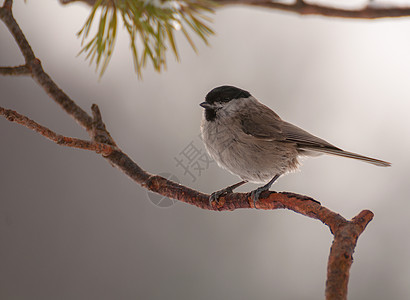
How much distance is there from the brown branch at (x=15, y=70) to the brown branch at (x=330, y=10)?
581 millimetres

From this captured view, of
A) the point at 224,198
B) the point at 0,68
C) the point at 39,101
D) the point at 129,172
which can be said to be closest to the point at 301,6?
the point at 224,198

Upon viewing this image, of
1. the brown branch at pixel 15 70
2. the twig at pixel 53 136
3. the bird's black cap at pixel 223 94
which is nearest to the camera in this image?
the twig at pixel 53 136

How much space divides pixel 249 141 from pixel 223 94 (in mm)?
165

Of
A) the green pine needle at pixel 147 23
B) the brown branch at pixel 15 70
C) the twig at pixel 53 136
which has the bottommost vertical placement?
the twig at pixel 53 136

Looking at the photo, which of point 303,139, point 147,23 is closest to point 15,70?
point 147,23

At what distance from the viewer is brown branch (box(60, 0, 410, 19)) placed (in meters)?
0.91

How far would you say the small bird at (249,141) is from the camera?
4.13 feet

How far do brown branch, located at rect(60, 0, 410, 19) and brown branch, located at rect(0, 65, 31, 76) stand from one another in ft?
1.91

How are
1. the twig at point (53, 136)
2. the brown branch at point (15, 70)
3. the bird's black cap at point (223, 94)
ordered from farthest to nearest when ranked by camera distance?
the bird's black cap at point (223, 94), the brown branch at point (15, 70), the twig at point (53, 136)

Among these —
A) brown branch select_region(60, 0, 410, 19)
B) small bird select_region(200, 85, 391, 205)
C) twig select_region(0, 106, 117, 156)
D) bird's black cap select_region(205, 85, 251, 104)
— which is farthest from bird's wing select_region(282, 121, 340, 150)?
twig select_region(0, 106, 117, 156)

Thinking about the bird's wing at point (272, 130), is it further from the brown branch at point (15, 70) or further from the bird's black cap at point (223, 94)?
the brown branch at point (15, 70)

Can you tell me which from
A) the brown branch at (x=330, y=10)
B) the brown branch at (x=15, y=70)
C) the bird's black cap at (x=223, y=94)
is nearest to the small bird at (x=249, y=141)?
the bird's black cap at (x=223, y=94)

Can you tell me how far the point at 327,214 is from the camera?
76cm

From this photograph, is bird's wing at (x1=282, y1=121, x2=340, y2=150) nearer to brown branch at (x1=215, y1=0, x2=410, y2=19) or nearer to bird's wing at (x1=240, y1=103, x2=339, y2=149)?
bird's wing at (x1=240, y1=103, x2=339, y2=149)
